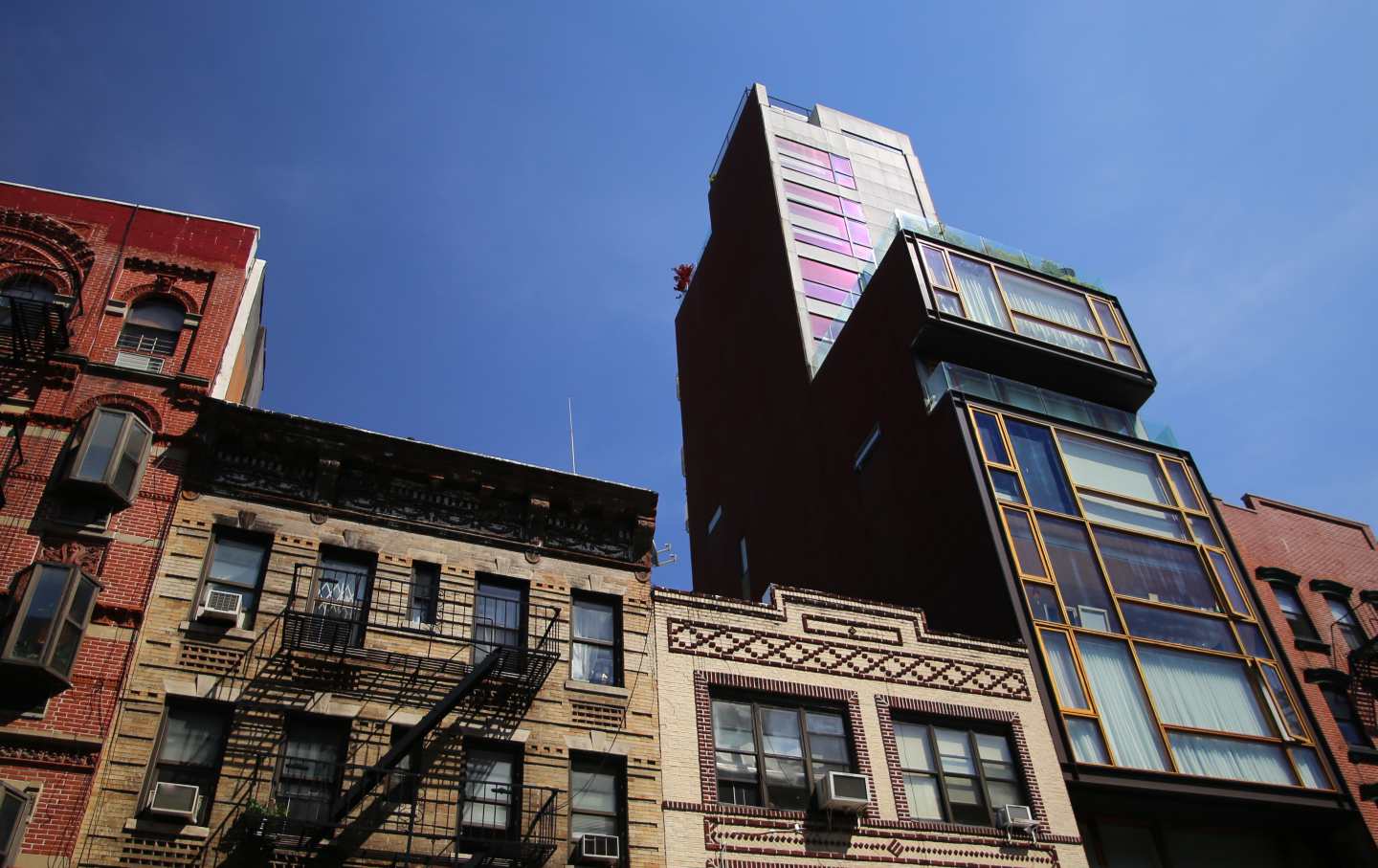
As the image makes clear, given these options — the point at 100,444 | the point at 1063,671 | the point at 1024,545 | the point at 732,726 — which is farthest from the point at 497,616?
the point at 1024,545

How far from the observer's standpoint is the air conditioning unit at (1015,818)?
20.4 metres

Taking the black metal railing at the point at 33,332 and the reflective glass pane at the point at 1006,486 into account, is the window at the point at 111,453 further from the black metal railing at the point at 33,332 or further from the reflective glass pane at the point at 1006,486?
the reflective glass pane at the point at 1006,486

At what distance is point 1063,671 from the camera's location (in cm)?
2297

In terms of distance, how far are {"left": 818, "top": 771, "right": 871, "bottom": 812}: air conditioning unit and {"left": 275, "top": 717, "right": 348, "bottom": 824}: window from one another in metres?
8.39

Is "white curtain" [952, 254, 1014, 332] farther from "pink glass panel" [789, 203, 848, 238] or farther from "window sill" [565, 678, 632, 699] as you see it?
"pink glass panel" [789, 203, 848, 238]

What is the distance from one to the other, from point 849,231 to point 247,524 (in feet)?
121

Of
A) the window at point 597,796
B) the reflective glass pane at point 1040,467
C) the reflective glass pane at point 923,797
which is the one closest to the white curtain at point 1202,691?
the reflective glass pane at point 1040,467

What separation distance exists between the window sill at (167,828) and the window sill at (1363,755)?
24.6 meters

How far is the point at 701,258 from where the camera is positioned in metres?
56.2

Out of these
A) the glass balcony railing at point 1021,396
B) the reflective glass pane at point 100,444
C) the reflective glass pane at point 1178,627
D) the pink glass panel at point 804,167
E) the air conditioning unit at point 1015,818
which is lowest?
the air conditioning unit at point 1015,818

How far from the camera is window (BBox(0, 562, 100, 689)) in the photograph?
15.4 metres

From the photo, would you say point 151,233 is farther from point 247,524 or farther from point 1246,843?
point 1246,843

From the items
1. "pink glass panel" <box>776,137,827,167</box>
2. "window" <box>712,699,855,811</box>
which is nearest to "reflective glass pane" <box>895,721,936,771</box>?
"window" <box>712,699,855,811</box>

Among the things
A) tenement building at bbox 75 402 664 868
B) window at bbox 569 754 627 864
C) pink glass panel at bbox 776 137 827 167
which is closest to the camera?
tenement building at bbox 75 402 664 868
